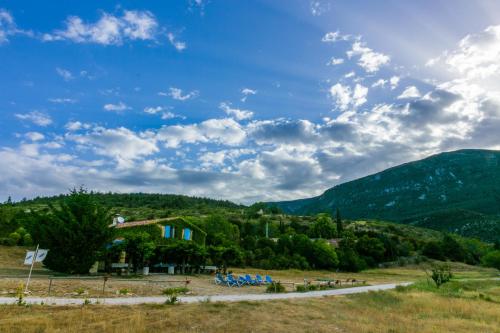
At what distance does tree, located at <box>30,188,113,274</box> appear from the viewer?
85.3 ft

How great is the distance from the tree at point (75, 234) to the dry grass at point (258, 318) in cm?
1321

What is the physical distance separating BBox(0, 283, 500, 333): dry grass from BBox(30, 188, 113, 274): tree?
1321cm

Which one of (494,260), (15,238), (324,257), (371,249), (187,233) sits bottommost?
(494,260)

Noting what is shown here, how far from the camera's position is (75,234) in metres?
25.9

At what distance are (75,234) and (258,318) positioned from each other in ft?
56.3

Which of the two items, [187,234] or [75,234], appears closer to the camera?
[75,234]

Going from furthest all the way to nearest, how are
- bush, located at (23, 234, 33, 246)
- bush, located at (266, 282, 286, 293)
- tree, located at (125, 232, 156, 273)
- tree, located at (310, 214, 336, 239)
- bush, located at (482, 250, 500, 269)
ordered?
tree, located at (310, 214, 336, 239) < bush, located at (482, 250, 500, 269) < bush, located at (23, 234, 33, 246) < tree, located at (125, 232, 156, 273) < bush, located at (266, 282, 286, 293)

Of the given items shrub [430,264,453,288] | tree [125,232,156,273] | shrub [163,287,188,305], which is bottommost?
shrub [163,287,188,305]

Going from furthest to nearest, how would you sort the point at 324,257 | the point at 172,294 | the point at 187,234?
the point at 324,257, the point at 187,234, the point at 172,294

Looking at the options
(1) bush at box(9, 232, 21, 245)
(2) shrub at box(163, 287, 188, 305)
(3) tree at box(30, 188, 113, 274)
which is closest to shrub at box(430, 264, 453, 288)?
(2) shrub at box(163, 287, 188, 305)

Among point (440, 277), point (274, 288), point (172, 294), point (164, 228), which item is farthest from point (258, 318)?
point (440, 277)

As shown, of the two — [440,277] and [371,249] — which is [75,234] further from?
[371,249]

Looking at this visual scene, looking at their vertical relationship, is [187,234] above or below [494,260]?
above

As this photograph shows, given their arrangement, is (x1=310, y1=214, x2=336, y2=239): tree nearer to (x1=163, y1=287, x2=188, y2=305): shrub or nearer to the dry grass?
the dry grass
